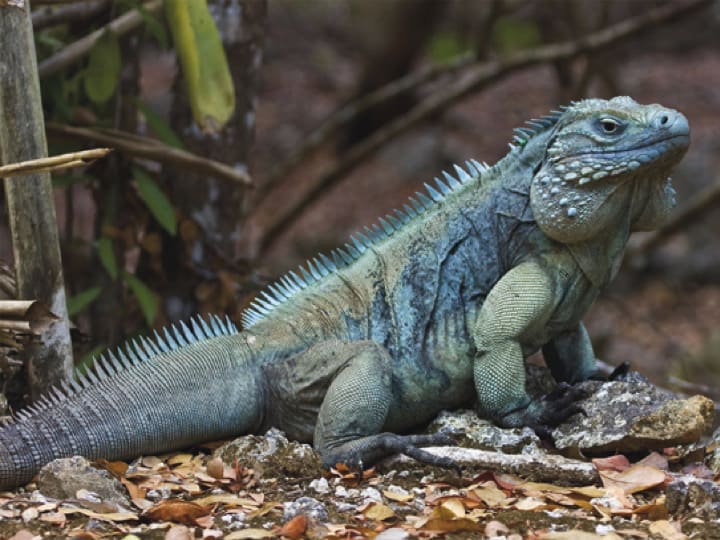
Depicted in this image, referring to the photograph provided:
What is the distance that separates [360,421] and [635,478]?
1.39 m

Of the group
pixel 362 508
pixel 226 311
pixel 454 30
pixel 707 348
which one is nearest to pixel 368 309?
pixel 362 508

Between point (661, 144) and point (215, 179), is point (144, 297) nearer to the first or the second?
A: point (215, 179)

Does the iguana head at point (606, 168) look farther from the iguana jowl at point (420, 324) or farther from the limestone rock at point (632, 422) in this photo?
the limestone rock at point (632, 422)

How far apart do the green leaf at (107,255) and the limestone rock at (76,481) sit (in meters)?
3.00

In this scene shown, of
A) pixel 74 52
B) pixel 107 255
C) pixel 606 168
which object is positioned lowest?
pixel 107 255

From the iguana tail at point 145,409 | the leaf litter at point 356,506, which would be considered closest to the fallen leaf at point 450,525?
the leaf litter at point 356,506

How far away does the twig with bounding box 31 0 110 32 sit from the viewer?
7546mm

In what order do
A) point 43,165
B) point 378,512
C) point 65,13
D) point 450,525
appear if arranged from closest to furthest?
point 450,525, point 378,512, point 43,165, point 65,13

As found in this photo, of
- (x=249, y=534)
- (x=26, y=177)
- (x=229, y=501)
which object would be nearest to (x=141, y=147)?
(x=26, y=177)

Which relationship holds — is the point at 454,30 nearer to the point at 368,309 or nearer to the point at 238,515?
the point at 368,309

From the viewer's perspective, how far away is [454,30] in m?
20.8

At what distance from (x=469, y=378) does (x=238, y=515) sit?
1.74 metres

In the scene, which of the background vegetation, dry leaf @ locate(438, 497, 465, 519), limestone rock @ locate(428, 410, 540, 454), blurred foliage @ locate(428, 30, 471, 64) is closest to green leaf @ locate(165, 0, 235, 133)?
the background vegetation

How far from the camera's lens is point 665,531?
443 centimetres
